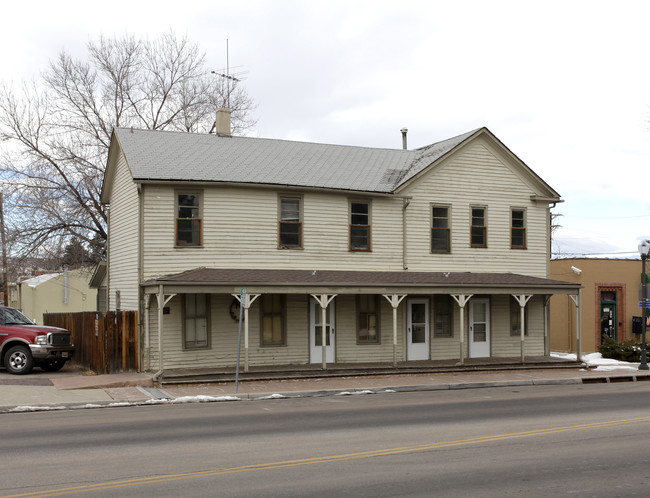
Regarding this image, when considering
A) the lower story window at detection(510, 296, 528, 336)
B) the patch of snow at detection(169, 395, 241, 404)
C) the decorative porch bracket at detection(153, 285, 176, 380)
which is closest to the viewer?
the patch of snow at detection(169, 395, 241, 404)

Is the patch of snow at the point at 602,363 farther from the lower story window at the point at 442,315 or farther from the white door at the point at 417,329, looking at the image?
the white door at the point at 417,329

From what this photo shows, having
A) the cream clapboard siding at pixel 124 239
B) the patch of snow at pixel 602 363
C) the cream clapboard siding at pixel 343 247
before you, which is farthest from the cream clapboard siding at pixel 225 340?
the patch of snow at pixel 602 363

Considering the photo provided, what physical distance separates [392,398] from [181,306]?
7203 millimetres

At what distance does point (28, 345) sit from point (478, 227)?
598 inches

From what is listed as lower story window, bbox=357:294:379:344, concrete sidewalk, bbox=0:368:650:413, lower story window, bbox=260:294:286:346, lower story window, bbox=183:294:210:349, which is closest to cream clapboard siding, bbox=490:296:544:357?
concrete sidewalk, bbox=0:368:650:413

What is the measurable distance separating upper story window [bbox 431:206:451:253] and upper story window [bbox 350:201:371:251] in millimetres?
2495

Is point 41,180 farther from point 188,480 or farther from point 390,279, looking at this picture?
point 188,480

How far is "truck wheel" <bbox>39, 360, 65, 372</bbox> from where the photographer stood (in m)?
21.5

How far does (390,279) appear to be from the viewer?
A: 22.2m

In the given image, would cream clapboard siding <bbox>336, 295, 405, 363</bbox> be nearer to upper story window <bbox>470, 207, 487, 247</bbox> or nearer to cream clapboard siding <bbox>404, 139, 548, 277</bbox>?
Answer: cream clapboard siding <bbox>404, 139, 548, 277</bbox>

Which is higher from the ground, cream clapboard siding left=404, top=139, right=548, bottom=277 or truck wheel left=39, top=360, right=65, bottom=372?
cream clapboard siding left=404, top=139, right=548, bottom=277

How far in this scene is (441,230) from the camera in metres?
25.0

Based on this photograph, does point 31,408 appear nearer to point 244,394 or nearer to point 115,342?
point 244,394

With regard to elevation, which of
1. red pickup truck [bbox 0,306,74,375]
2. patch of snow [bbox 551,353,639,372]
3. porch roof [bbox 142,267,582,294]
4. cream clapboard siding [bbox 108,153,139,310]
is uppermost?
cream clapboard siding [bbox 108,153,139,310]
